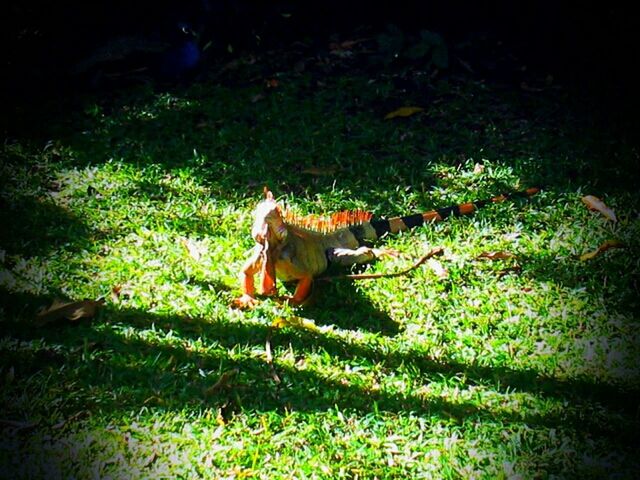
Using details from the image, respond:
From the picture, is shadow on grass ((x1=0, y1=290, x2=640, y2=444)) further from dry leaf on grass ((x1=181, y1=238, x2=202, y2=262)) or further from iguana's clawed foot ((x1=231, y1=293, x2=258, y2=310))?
dry leaf on grass ((x1=181, y1=238, x2=202, y2=262))

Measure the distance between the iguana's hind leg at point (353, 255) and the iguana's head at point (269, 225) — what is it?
481 millimetres

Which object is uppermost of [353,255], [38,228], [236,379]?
[38,228]

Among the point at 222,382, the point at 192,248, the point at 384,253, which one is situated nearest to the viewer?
the point at 222,382

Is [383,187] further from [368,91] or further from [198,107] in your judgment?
[198,107]

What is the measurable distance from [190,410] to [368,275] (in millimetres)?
1410

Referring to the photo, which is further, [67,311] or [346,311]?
[346,311]

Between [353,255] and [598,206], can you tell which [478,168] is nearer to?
[598,206]

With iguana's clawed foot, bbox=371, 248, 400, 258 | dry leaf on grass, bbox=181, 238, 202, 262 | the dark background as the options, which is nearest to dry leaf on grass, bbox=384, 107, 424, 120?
the dark background

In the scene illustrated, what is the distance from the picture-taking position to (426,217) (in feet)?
14.5

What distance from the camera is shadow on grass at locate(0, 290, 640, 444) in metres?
3.03

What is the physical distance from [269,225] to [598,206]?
7.95ft

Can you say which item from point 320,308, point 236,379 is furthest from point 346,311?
point 236,379

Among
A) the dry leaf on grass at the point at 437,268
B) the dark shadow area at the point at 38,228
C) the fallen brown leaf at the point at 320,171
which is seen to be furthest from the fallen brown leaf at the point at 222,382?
the fallen brown leaf at the point at 320,171

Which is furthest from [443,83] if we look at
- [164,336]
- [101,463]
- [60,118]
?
[101,463]
